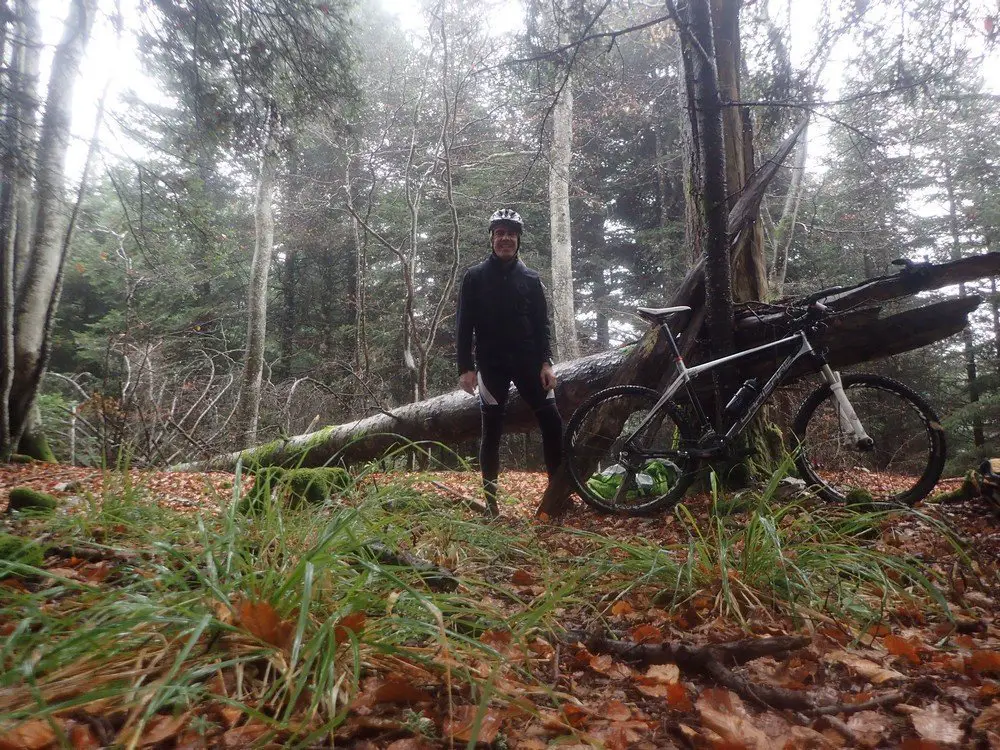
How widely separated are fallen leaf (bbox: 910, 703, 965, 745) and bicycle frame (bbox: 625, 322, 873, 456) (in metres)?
2.71

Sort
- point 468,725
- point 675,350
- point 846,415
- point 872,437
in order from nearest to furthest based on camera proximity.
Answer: point 468,725
point 846,415
point 872,437
point 675,350

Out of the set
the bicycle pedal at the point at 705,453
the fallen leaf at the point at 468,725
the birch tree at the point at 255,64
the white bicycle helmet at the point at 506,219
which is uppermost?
the birch tree at the point at 255,64

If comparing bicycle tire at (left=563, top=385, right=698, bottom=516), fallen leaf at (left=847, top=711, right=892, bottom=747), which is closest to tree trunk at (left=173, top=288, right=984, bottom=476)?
bicycle tire at (left=563, top=385, right=698, bottom=516)

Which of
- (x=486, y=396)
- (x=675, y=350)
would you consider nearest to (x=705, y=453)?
(x=675, y=350)

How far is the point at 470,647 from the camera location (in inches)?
54.8

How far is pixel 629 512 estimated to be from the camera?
158 inches

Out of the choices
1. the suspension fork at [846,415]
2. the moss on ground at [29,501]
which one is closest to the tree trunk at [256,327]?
the moss on ground at [29,501]

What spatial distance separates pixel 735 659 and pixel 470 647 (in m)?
0.74

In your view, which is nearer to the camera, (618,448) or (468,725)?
(468,725)

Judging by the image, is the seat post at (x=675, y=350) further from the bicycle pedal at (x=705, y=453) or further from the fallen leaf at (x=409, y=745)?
the fallen leaf at (x=409, y=745)

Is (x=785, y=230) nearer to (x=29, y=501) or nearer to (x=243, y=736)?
(x=29, y=501)

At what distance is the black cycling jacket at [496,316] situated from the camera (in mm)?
4043

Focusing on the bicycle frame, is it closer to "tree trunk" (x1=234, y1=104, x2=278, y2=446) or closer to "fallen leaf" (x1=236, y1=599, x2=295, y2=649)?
"fallen leaf" (x1=236, y1=599, x2=295, y2=649)

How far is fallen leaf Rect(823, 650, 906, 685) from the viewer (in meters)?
1.40
